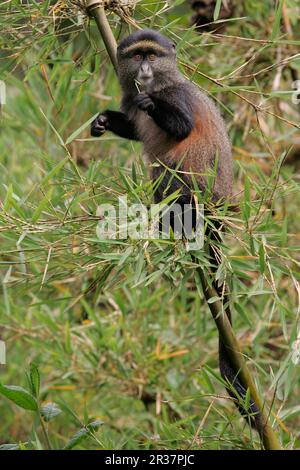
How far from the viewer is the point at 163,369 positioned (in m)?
4.10

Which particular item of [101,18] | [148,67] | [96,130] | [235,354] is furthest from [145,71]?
[235,354]

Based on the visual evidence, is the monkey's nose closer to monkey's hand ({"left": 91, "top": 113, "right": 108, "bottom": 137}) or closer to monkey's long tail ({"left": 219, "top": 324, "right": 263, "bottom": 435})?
monkey's hand ({"left": 91, "top": 113, "right": 108, "bottom": 137})

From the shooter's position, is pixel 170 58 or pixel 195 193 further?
pixel 170 58

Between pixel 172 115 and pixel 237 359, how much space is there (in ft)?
3.46

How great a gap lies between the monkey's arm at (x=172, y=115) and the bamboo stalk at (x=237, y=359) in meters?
0.78

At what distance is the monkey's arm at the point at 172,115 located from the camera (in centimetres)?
308

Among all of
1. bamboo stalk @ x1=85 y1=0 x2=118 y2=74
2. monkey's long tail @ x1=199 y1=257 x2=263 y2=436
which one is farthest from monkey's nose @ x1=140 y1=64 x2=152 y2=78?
monkey's long tail @ x1=199 y1=257 x2=263 y2=436

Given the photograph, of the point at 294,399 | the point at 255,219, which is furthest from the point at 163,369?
the point at 255,219

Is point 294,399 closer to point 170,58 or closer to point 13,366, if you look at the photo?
point 13,366

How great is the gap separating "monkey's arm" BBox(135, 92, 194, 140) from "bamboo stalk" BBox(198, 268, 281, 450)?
78 centimetres

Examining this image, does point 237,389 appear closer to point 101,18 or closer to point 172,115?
point 172,115

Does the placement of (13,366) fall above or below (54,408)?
below

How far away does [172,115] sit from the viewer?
10.3ft
